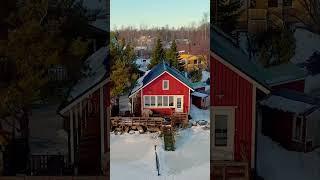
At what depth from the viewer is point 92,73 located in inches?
96.7

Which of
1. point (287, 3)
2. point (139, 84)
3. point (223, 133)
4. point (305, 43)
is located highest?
point (287, 3)

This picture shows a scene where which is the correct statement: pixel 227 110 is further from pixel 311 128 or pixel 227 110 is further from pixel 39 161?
pixel 39 161

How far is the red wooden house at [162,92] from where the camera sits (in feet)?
8.57

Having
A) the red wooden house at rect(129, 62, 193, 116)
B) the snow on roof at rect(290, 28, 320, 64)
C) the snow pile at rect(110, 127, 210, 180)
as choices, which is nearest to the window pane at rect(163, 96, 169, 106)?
the red wooden house at rect(129, 62, 193, 116)

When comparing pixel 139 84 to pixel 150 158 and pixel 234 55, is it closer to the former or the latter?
pixel 150 158

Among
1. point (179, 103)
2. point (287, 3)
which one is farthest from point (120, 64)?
point (287, 3)

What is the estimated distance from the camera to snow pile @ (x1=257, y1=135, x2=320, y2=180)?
2.44 m

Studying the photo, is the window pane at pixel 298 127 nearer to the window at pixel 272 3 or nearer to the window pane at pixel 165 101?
the window at pixel 272 3

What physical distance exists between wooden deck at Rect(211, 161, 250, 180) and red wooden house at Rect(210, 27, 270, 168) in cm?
3

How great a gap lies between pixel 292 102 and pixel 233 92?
377 mm

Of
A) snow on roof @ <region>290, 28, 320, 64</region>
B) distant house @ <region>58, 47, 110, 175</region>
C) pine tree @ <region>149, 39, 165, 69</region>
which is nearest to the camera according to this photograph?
snow on roof @ <region>290, 28, 320, 64</region>

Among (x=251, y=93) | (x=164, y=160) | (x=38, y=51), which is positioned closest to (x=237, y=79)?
(x=251, y=93)

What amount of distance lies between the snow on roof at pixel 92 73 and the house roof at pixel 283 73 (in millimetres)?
1062

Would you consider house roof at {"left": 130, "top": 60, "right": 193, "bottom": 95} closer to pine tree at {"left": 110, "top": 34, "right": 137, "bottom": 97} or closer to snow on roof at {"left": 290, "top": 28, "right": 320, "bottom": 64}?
A: pine tree at {"left": 110, "top": 34, "right": 137, "bottom": 97}
